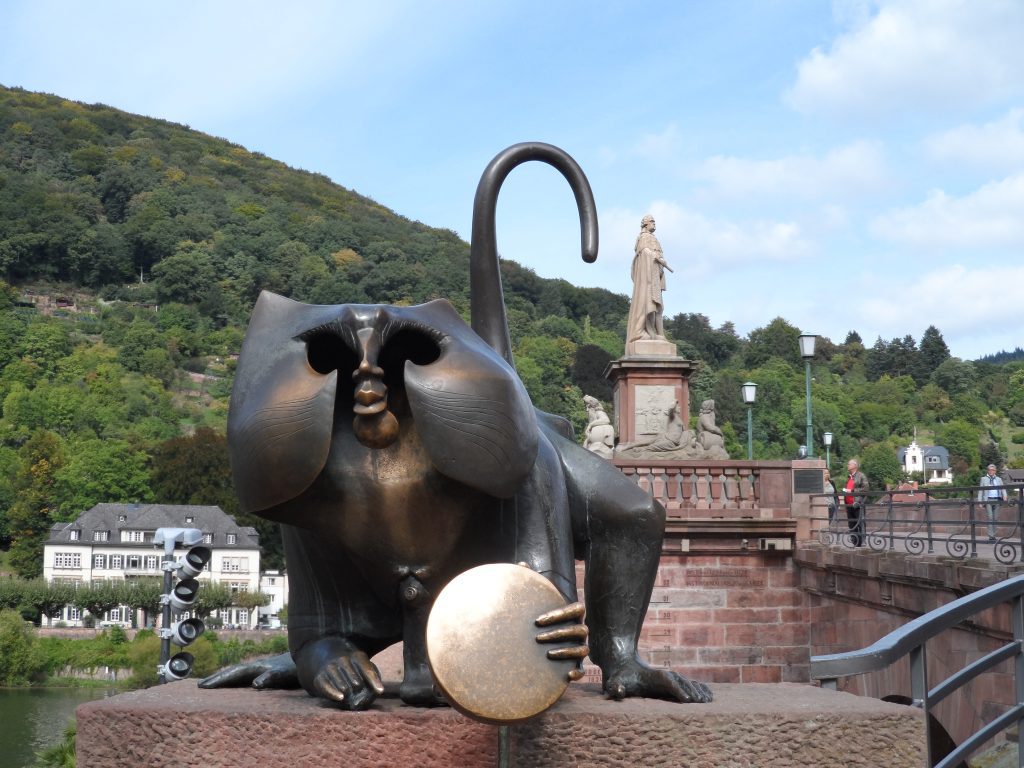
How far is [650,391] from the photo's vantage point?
973 inches

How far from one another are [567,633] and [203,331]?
106 m

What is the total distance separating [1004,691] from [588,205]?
27.7ft

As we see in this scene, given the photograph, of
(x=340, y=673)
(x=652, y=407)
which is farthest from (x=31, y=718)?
(x=340, y=673)

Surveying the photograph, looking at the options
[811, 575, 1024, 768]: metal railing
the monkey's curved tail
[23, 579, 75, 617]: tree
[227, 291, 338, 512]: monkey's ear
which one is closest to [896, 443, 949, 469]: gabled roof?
[23, 579, 75, 617]: tree

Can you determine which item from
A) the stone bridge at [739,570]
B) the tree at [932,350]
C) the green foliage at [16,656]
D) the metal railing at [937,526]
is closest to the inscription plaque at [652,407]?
the stone bridge at [739,570]

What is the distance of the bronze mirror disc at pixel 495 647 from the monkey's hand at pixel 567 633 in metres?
0.01

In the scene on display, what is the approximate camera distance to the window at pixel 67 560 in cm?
6550

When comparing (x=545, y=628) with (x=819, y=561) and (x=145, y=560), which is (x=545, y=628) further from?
(x=145, y=560)

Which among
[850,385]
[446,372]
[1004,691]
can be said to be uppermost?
[850,385]

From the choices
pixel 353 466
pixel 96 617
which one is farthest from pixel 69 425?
pixel 353 466

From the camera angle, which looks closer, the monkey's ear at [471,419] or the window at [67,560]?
the monkey's ear at [471,419]

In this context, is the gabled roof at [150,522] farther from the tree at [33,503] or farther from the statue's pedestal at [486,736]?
the statue's pedestal at [486,736]

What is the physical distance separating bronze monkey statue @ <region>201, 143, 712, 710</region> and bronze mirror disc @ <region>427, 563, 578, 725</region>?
0.09m

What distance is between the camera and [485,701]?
2.27m
